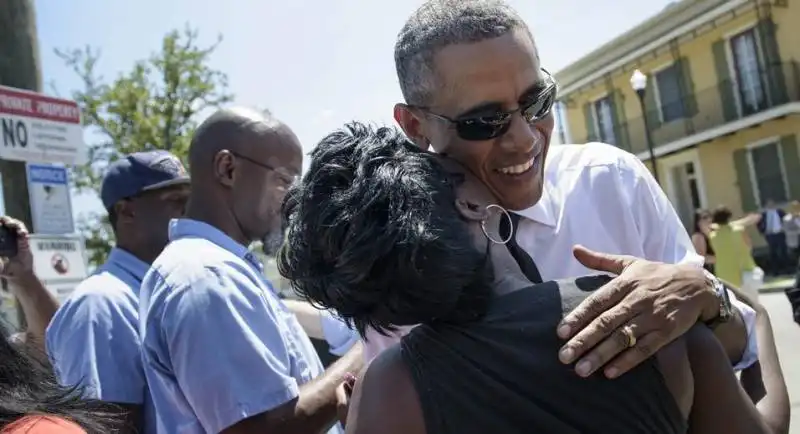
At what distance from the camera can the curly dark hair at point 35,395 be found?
1.30 m

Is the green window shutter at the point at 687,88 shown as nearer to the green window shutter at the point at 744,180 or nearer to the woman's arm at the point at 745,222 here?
the green window shutter at the point at 744,180

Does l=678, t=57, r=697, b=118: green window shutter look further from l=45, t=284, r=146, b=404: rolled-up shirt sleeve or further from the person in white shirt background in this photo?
l=45, t=284, r=146, b=404: rolled-up shirt sleeve

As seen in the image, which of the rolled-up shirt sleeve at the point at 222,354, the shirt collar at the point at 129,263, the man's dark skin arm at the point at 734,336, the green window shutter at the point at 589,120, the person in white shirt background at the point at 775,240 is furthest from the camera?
the green window shutter at the point at 589,120

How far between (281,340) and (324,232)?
0.99 m

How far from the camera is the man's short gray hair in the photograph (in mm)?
1515

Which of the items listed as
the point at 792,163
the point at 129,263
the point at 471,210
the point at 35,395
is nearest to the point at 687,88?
the point at 792,163

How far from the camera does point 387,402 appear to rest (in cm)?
127

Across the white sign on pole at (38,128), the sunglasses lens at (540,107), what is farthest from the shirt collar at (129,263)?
the sunglasses lens at (540,107)

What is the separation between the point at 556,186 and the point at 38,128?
12.3 ft

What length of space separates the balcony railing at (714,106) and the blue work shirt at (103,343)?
21.5m

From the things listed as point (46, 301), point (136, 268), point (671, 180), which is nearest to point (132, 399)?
point (136, 268)

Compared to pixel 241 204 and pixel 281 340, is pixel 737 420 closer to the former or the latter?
pixel 281 340

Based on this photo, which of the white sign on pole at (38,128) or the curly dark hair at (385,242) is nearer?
the curly dark hair at (385,242)

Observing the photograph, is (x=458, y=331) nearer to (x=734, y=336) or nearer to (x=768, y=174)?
(x=734, y=336)
